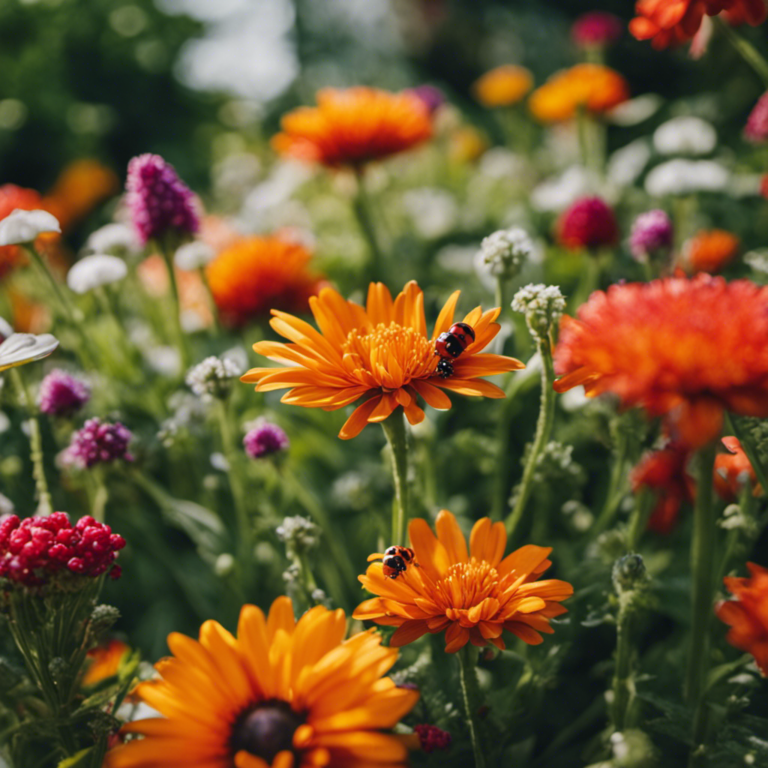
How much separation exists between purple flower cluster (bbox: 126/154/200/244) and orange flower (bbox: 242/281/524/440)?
1.68ft

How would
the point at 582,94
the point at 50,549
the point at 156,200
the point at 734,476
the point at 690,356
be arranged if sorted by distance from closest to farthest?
the point at 690,356 < the point at 50,549 < the point at 734,476 < the point at 156,200 < the point at 582,94

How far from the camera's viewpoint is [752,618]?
67cm

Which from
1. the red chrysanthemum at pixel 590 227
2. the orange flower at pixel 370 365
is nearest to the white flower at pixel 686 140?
the red chrysanthemum at pixel 590 227

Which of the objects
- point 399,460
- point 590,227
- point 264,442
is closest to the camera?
point 399,460

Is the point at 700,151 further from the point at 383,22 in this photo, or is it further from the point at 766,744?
the point at 383,22

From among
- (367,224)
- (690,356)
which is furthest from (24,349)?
(367,224)

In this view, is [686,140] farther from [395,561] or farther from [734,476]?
[395,561]

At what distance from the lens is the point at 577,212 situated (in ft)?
4.52

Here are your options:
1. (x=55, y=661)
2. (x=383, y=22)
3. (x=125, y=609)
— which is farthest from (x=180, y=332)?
(x=383, y=22)

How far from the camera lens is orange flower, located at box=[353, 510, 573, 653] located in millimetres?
706

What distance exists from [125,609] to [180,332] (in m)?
0.56

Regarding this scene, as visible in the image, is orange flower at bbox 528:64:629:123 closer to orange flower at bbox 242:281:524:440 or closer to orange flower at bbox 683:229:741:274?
orange flower at bbox 683:229:741:274

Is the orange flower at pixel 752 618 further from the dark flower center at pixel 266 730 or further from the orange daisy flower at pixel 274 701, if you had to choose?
the dark flower center at pixel 266 730

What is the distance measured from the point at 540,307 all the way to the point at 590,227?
2.05ft
